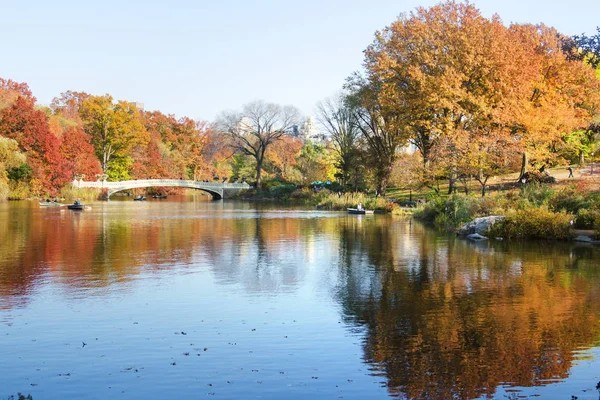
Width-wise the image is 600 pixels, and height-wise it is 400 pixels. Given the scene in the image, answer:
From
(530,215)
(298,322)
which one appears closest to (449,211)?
(530,215)

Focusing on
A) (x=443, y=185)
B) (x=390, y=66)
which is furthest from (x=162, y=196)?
(x=390, y=66)

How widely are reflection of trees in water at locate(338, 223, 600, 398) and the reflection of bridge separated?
63149 millimetres

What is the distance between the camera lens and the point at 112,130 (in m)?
94.7

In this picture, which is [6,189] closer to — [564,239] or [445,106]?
[445,106]

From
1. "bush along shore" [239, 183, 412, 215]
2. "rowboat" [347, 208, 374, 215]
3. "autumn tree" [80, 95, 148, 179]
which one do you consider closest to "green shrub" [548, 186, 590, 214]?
"bush along shore" [239, 183, 412, 215]

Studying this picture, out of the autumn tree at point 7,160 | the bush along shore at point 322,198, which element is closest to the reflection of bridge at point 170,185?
the bush along shore at point 322,198

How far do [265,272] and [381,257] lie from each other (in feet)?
19.0

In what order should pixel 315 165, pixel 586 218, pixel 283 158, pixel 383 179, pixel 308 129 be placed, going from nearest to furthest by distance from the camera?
pixel 586 218, pixel 383 179, pixel 315 165, pixel 283 158, pixel 308 129

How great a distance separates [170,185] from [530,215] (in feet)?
221

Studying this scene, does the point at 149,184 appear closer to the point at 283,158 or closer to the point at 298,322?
the point at 283,158

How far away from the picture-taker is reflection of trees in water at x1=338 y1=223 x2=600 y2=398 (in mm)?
10227

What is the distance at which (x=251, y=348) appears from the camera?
37.8 feet

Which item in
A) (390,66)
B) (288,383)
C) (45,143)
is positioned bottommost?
(288,383)

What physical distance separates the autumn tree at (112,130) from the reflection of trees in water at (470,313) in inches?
2990
